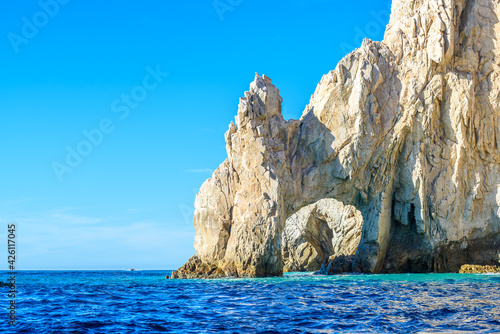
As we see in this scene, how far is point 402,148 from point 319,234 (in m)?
16.4

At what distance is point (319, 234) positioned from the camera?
57.8 m

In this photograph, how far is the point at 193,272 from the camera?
43875 mm

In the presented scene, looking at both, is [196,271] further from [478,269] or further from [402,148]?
[478,269]

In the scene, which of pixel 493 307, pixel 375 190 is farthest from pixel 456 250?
pixel 493 307

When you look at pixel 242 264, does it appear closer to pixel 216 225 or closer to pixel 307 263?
pixel 216 225

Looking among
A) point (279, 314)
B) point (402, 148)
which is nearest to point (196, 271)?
point (402, 148)

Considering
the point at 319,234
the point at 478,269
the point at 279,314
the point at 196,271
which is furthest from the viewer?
the point at 319,234

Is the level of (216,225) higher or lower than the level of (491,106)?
lower

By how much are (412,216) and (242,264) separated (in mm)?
16721

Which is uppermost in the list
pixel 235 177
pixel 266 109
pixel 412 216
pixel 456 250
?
pixel 266 109

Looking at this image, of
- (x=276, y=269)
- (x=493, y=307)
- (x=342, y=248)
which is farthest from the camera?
(x=342, y=248)

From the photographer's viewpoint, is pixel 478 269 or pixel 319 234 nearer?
pixel 478 269

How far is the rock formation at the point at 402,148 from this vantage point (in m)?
44.3

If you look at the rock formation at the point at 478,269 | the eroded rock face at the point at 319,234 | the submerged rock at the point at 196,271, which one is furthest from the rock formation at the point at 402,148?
the eroded rock face at the point at 319,234
